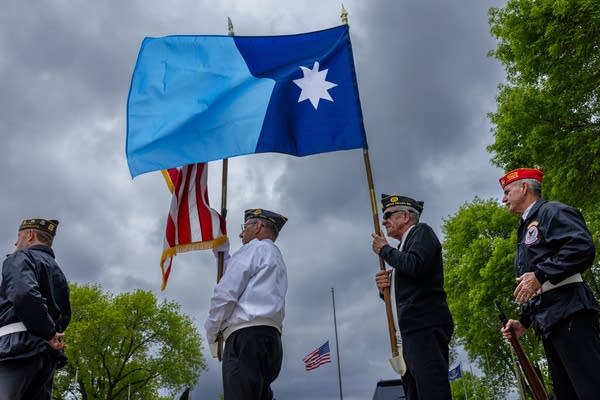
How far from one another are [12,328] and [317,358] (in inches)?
777

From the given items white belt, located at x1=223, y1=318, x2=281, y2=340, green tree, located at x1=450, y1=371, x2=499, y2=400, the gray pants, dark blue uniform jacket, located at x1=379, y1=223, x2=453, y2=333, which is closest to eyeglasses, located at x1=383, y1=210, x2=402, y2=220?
dark blue uniform jacket, located at x1=379, y1=223, x2=453, y2=333

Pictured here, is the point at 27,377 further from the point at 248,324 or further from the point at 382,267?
the point at 382,267

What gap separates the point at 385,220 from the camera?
525cm

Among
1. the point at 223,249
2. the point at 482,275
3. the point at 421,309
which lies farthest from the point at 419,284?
the point at 482,275

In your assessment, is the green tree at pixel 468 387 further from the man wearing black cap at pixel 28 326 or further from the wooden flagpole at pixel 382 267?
the man wearing black cap at pixel 28 326

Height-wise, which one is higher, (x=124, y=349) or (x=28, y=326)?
(x=124, y=349)

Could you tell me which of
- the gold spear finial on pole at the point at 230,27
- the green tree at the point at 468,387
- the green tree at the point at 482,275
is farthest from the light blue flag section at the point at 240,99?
the green tree at the point at 468,387

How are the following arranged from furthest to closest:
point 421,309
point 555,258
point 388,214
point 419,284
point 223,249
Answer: point 223,249, point 388,214, point 419,284, point 421,309, point 555,258

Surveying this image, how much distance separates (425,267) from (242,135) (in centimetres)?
269

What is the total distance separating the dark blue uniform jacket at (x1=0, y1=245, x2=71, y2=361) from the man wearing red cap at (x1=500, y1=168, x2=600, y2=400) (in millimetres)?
→ 3983

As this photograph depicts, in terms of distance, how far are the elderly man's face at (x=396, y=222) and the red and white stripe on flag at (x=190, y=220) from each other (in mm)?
1936

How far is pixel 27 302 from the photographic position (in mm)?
4707

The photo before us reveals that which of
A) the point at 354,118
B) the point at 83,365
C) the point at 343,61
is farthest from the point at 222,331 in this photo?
the point at 83,365

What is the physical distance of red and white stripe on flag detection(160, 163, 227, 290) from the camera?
6.11m
